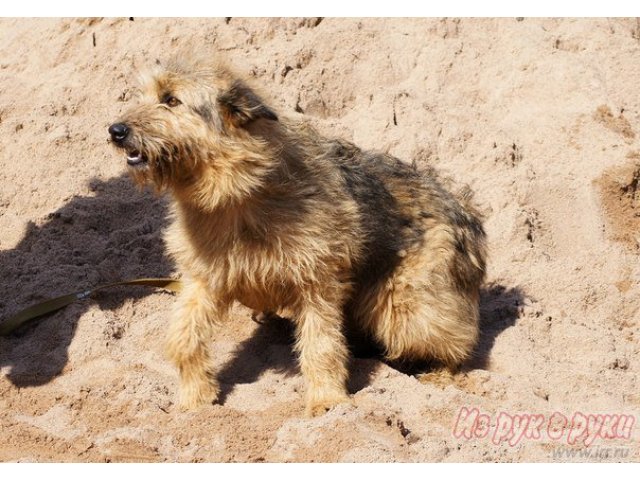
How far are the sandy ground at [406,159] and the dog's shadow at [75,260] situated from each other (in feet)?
0.06

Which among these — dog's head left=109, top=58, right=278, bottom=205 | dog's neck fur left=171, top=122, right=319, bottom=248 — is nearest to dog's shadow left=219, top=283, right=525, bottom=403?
dog's neck fur left=171, top=122, right=319, bottom=248

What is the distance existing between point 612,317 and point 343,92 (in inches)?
140

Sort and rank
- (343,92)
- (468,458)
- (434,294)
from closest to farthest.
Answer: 1. (468,458)
2. (434,294)
3. (343,92)

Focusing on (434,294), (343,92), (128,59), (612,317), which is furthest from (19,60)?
(612,317)

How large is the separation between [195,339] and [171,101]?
1623 millimetres

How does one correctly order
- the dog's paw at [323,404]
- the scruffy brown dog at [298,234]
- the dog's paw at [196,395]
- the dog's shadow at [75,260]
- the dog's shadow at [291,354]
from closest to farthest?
the scruffy brown dog at [298,234] < the dog's paw at [323,404] < the dog's paw at [196,395] < the dog's shadow at [291,354] < the dog's shadow at [75,260]

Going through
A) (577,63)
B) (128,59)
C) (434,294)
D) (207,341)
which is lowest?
(207,341)

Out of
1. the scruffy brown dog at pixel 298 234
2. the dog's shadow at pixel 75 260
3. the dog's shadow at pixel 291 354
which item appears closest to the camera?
the scruffy brown dog at pixel 298 234

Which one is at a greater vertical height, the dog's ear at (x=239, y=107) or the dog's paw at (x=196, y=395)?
the dog's ear at (x=239, y=107)

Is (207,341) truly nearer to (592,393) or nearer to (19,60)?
(592,393)

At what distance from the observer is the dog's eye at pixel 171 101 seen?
18.6ft

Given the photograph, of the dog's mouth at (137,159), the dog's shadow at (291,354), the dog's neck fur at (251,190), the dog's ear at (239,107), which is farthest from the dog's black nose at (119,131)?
the dog's shadow at (291,354)

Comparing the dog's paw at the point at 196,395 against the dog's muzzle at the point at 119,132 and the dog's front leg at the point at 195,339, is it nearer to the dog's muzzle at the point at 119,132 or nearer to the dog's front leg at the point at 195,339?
the dog's front leg at the point at 195,339

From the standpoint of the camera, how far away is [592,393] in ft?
20.7
